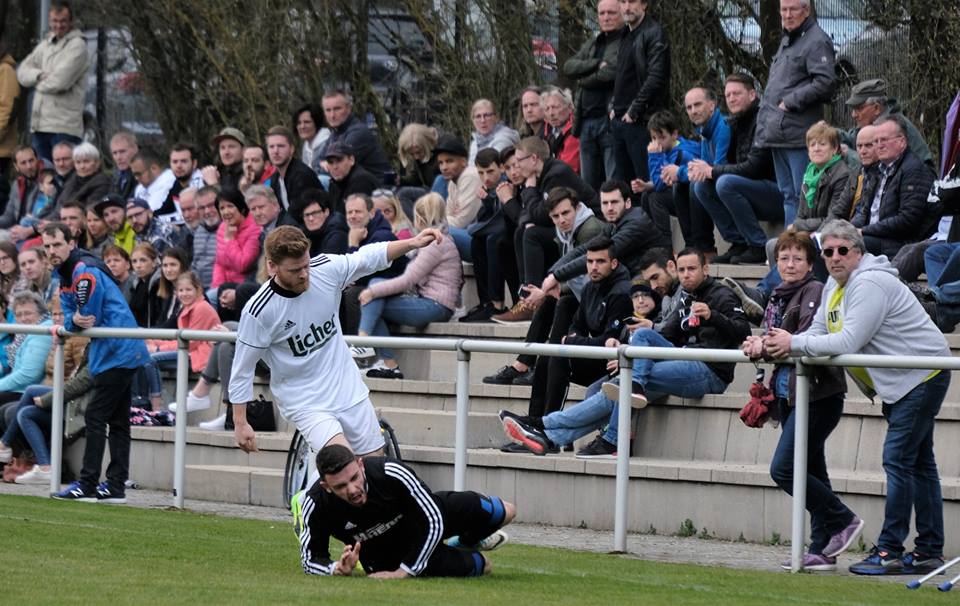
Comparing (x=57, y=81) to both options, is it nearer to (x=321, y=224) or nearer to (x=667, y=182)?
(x=321, y=224)

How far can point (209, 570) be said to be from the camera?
9789 millimetres

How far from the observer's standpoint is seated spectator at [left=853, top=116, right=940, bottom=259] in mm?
13172

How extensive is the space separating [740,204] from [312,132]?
6.16 meters

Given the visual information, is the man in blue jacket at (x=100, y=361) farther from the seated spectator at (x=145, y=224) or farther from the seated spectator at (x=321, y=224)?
the seated spectator at (x=145, y=224)

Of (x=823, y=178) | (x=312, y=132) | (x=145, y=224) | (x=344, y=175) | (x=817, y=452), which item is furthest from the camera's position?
(x=312, y=132)

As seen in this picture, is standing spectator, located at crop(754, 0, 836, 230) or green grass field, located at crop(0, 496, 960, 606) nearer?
green grass field, located at crop(0, 496, 960, 606)

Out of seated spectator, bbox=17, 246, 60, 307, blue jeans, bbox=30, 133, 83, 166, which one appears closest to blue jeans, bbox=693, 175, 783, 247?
seated spectator, bbox=17, 246, 60, 307

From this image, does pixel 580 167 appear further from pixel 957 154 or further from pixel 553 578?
pixel 553 578

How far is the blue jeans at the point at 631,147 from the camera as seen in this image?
16406 mm

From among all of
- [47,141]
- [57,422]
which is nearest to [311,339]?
[57,422]

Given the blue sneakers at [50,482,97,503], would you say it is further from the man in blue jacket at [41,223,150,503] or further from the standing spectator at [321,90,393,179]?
the standing spectator at [321,90,393,179]

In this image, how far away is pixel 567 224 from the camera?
Result: 15.0 metres

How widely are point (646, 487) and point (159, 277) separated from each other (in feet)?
22.8

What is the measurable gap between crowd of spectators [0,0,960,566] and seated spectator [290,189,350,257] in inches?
0.8
